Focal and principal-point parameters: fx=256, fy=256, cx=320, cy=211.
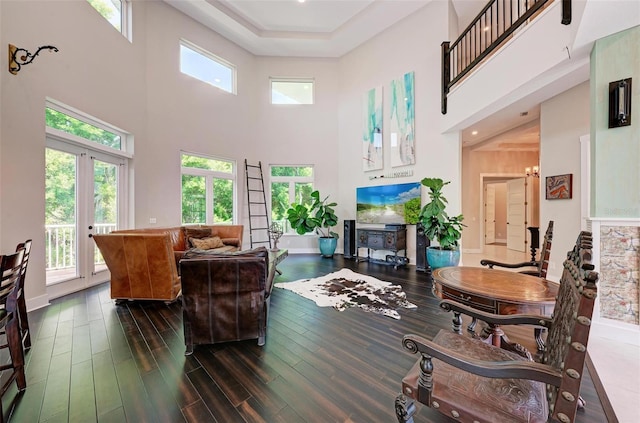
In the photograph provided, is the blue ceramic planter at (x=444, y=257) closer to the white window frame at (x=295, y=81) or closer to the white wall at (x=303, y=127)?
the white wall at (x=303, y=127)

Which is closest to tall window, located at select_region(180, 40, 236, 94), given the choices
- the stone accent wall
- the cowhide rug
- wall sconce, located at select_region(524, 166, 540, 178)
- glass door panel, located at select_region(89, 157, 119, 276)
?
glass door panel, located at select_region(89, 157, 119, 276)

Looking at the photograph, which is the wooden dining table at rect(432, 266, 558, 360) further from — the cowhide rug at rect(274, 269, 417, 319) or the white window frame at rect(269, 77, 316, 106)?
the white window frame at rect(269, 77, 316, 106)

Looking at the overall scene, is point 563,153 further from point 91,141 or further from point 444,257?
point 91,141

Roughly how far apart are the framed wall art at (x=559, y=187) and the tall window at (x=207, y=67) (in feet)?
23.5

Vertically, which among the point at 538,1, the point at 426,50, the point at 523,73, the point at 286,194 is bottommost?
the point at 286,194

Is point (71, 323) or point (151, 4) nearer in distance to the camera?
point (71, 323)

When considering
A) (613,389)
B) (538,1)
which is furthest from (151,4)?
(613,389)

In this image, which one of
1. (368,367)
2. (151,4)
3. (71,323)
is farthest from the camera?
(151,4)

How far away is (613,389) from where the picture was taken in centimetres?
184

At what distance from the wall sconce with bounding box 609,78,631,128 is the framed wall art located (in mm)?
1915

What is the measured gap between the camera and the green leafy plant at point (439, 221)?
4.73 meters

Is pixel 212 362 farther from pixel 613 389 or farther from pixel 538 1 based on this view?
pixel 538 1

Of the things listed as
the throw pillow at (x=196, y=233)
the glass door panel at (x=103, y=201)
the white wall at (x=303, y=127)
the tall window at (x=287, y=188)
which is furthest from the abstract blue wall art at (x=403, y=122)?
the glass door panel at (x=103, y=201)

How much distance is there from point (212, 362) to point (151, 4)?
21.9 ft
